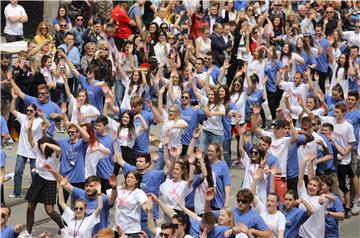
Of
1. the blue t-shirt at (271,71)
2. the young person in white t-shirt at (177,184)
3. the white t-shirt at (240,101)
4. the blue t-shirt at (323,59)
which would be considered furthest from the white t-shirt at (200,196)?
the blue t-shirt at (323,59)

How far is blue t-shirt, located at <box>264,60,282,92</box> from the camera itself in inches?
932

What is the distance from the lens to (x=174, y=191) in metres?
16.1

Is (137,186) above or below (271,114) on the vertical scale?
above

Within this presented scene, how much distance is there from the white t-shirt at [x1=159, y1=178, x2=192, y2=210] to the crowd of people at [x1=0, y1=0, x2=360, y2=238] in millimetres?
20

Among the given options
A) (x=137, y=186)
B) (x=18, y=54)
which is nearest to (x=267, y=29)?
(x=18, y=54)

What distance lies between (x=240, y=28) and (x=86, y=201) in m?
11.3

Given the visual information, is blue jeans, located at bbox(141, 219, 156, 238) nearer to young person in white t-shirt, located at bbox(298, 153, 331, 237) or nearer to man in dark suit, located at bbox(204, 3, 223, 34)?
young person in white t-shirt, located at bbox(298, 153, 331, 237)

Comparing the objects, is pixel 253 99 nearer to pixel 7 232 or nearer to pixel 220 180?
pixel 220 180

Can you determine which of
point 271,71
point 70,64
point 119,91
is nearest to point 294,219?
point 70,64

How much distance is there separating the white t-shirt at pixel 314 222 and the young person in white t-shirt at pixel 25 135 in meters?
3.89

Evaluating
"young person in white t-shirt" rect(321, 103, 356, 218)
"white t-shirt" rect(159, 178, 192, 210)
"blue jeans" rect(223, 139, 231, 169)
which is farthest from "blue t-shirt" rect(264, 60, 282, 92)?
"white t-shirt" rect(159, 178, 192, 210)

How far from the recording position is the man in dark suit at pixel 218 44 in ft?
82.8

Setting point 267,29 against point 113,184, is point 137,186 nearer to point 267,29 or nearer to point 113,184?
point 113,184

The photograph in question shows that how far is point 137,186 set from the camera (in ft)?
51.6
